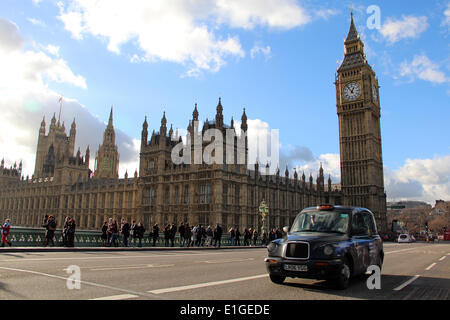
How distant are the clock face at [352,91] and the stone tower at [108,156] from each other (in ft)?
225

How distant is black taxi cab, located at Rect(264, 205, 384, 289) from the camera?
24.8 feet

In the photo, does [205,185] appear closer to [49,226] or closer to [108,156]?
[49,226]

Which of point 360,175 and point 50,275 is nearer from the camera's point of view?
point 50,275

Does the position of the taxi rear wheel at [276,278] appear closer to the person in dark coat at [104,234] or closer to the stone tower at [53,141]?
the person in dark coat at [104,234]


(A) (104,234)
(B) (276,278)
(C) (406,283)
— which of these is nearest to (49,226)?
(A) (104,234)

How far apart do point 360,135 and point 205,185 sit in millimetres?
46434

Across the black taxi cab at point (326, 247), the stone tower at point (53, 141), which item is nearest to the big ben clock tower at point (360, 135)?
the black taxi cab at point (326, 247)

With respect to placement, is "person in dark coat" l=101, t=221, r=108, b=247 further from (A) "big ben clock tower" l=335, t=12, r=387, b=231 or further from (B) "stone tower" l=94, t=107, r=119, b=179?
(B) "stone tower" l=94, t=107, r=119, b=179

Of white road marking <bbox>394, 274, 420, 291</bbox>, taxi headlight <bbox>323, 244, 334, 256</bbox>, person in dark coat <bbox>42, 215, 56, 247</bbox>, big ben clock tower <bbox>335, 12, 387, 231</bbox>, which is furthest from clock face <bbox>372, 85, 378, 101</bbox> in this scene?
taxi headlight <bbox>323, 244, 334, 256</bbox>
